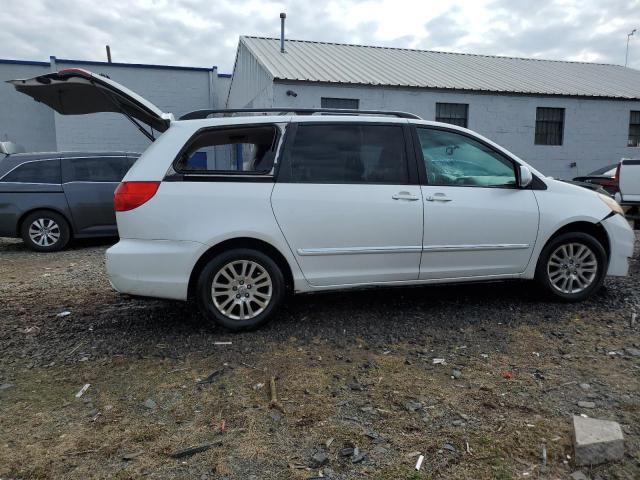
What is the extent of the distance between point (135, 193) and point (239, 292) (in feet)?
3.62

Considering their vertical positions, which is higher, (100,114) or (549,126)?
(100,114)

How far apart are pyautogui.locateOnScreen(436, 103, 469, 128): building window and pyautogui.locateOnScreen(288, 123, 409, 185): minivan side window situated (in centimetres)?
1306

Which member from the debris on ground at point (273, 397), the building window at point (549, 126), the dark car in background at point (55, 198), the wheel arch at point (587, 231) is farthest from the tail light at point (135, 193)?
the building window at point (549, 126)

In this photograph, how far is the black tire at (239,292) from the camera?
392 centimetres

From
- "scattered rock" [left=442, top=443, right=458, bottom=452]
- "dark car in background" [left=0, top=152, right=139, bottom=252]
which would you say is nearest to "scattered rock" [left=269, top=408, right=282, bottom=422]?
"scattered rock" [left=442, top=443, right=458, bottom=452]

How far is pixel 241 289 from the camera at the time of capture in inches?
158

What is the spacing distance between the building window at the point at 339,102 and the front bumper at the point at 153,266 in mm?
12189

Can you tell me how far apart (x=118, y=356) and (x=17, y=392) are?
69cm

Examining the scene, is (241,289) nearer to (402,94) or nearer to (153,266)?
(153,266)

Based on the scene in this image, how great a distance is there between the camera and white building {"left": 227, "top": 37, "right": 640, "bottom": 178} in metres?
15.4

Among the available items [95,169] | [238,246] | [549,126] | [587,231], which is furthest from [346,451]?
[549,126]

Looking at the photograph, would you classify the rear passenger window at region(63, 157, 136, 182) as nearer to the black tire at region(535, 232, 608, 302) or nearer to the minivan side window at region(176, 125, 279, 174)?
the minivan side window at region(176, 125, 279, 174)

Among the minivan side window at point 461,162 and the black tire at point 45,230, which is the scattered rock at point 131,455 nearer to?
the minivan side window at point 461,162

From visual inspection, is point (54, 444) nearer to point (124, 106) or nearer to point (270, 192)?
point (270, 192)
